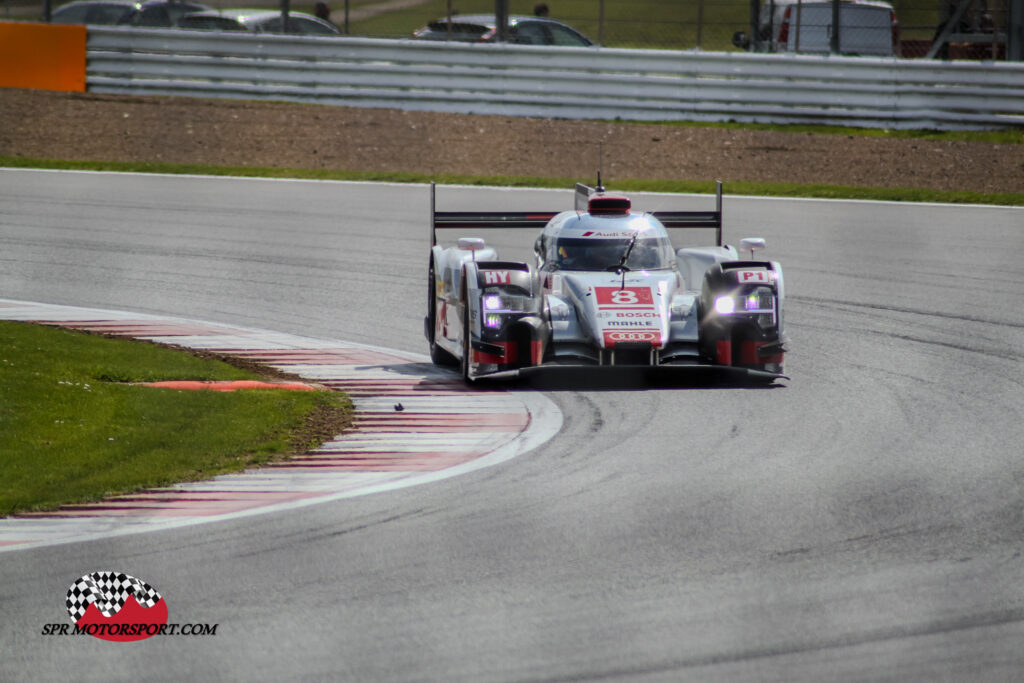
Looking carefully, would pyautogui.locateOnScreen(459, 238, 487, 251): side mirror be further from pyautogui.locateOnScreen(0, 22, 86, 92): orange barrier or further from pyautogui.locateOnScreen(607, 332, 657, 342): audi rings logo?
pyautogui.locateOnScreen(0, 22, 86, 92): orange barrier

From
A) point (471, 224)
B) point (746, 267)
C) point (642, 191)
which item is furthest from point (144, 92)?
point (746, 267)

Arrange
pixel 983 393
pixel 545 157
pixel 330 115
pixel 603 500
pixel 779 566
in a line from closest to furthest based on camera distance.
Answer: pixel 779 566, pixel 603 500, pixel 983 393, pixel 545 157, pixel 330 115

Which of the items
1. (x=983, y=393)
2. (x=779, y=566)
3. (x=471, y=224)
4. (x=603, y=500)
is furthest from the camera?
(x=471, y=224)

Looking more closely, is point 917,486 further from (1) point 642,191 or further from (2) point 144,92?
(2) point 144,92

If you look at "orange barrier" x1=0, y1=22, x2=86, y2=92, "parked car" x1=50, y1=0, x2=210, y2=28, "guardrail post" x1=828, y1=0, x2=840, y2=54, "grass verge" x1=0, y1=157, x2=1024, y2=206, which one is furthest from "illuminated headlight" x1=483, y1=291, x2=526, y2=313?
"parked car" x1=50, y1=0, x2=210, y2=28

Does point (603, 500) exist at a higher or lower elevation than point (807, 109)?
lower

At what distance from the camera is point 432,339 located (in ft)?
36.4

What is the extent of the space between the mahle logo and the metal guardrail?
18.6m

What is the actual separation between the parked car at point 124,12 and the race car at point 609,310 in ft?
59.5

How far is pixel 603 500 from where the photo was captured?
23.4 feet

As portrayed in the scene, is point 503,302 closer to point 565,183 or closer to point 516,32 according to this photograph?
point 565,183

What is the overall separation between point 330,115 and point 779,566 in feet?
63.4

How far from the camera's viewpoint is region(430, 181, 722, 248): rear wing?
11.1 m

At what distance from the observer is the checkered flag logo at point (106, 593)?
223 inches
